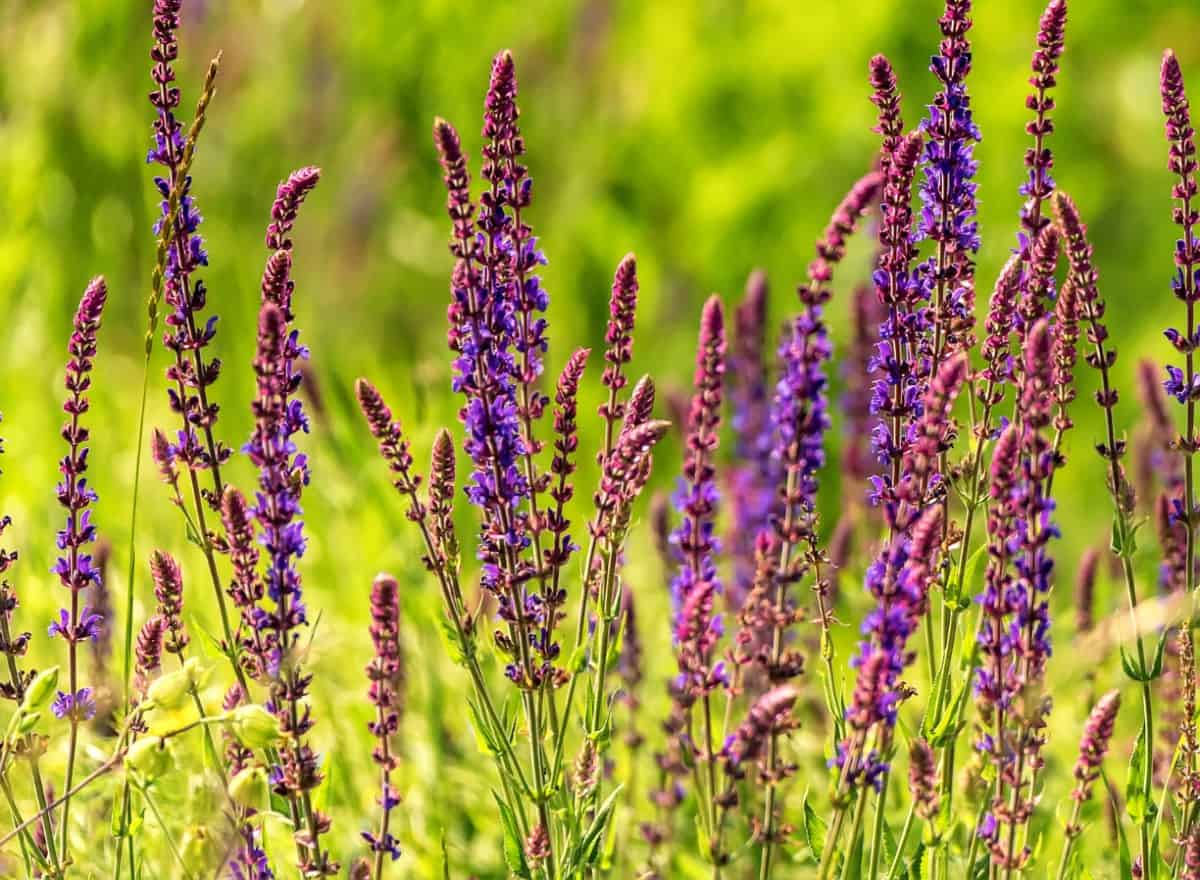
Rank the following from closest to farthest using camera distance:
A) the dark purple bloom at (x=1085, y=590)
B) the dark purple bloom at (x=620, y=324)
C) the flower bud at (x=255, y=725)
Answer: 1. the flower bud at (x=255, y=725)
2. the dark purple bloom at (x=620, y=324)
3. the dark purple bloom at (x=1085, y=590)

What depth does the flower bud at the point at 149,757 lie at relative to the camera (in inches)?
95.7

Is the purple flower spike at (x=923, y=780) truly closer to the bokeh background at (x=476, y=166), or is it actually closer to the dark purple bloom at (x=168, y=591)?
the dark purple bloom at (x=168, y=591)

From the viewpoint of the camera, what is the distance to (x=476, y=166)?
36.6ft

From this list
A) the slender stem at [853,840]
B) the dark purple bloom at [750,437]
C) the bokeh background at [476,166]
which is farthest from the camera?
the bokeh background at [476,166]

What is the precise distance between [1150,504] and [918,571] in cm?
315

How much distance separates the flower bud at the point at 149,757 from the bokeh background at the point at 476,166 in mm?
A: 3895

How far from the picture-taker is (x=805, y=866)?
15.0 feet

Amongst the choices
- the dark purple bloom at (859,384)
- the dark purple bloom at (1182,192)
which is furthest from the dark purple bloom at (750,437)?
the dark purple bloom at (1182,192)

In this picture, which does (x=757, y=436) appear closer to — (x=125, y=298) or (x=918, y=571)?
(x=918, y=571)

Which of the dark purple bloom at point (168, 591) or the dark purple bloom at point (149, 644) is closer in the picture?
the dark purple bloom at point (168, 591)

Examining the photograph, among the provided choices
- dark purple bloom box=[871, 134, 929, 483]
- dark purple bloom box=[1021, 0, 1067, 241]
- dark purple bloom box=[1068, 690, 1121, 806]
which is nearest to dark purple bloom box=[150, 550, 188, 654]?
dark purple bloom box=[871, 134, 929, 483]

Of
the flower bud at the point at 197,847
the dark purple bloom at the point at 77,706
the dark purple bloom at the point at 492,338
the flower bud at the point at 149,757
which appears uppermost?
the dark purple bloom at the point at 492,338

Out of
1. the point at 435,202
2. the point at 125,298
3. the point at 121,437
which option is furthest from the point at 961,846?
the point at 435,202

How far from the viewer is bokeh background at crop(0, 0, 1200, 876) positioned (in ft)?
25.6
